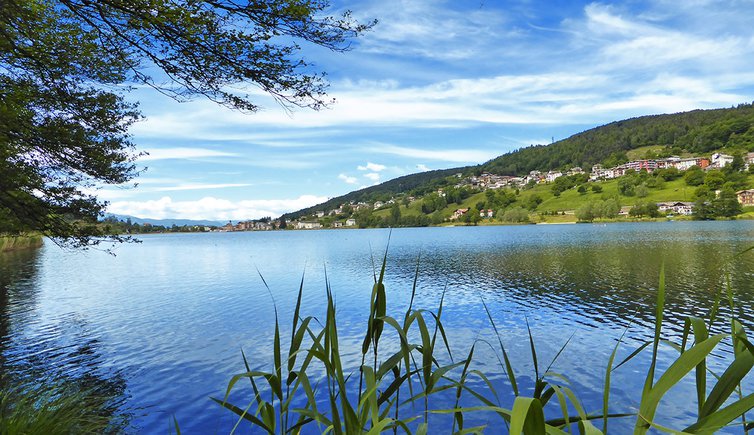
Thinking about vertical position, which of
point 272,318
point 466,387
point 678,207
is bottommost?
point 272,318

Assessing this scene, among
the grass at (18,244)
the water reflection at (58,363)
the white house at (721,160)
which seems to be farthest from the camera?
the white house at (721,160)

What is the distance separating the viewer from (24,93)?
9.58 m

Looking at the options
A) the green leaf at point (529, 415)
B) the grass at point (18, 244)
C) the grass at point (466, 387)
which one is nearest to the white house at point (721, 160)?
the grass at point (466, 387)

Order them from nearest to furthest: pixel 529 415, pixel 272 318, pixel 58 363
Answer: pixel 529 415 < pixel 58 363 < pixel 272 318

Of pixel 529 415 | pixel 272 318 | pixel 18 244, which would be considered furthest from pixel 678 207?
pixel 18 244

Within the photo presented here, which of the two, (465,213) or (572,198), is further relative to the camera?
(465,213)

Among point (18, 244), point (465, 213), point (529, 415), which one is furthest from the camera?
point (465, 213)

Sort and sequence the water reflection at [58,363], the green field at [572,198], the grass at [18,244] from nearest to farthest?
the water reflection at [58,363] < the grass at [18,244] < the green field at [572,198]

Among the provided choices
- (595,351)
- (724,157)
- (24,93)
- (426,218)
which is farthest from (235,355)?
Result: (724,157)

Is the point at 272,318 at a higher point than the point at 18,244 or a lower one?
lower

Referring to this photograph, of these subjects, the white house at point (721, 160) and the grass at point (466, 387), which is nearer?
the grass at point (466, 387)

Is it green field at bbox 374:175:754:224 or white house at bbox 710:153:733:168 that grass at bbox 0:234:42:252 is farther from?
white house at bbox 710:153:733:168

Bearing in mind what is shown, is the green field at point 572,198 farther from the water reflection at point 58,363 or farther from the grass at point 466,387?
the grass at point 466,387

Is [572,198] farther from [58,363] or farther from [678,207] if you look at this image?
[58,363]
